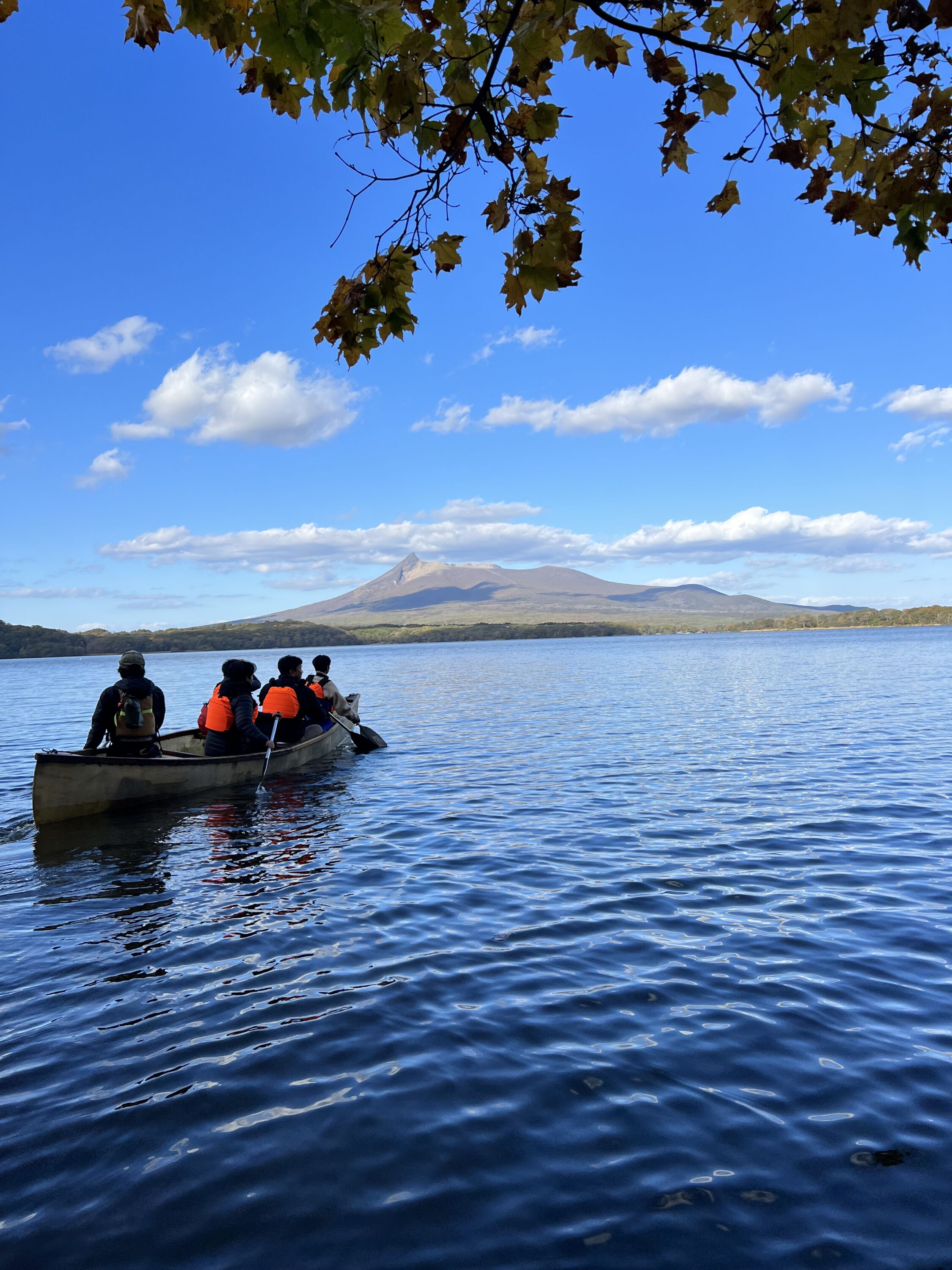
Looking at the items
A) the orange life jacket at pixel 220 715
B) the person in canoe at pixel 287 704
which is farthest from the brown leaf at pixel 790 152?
the person in canoe at pixel 287 704

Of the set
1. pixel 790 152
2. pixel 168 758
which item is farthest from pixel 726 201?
pixel 168 758

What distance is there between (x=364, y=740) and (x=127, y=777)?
33.1ft

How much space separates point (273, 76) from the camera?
Result: 4715 millimetres

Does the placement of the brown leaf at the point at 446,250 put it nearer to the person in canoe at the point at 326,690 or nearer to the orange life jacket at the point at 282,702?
the orange life jacket at the point at 282,702

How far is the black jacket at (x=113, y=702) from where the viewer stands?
15.2 m

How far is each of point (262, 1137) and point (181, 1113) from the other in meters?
0.72

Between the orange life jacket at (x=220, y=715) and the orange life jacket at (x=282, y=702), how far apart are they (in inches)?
95.4

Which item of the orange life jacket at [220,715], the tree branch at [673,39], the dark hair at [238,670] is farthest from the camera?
the orange life jacket at [220,715]

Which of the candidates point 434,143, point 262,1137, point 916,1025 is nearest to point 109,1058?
point 262,1137

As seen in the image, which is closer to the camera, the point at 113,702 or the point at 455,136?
the point at 455,136

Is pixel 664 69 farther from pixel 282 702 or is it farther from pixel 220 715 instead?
pixel 282 702

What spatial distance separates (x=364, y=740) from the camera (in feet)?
82.7

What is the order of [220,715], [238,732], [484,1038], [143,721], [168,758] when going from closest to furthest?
[484,1038] < [143,721] < [168,758] < [220,715] < [238,732]

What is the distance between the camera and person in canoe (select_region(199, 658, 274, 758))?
18094mm
